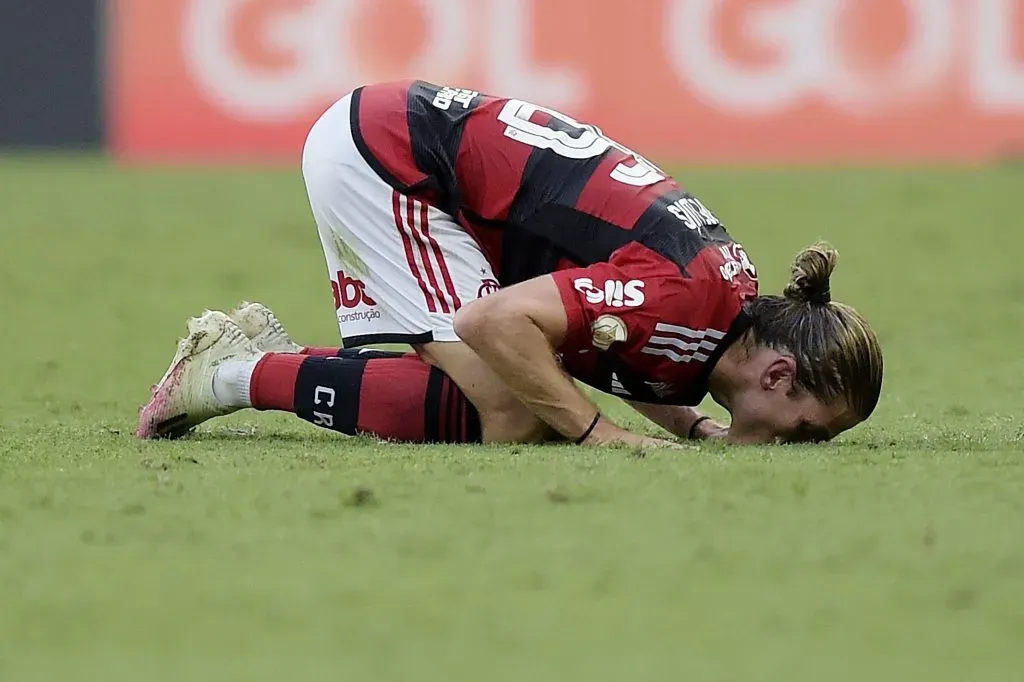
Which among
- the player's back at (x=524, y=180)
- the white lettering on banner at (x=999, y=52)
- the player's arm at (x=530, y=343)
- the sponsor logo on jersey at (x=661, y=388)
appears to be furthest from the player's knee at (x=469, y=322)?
the white lettering on banner at (x=999, y=52)

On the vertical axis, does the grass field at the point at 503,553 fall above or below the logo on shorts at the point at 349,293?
below

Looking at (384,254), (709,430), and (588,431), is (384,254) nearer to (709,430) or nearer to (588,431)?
(588,431)

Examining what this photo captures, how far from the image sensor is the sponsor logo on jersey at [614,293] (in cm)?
337

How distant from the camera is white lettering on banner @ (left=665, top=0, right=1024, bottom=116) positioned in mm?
9734

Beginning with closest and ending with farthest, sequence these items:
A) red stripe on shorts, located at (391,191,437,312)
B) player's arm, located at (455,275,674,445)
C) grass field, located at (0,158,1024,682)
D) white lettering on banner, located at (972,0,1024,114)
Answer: grass field, located at (0,158,1024,682)
player's arm, located at (455,275,674,445)
red stripe on shorts, located at (391,191,437,312)
white lettering on banner, located at (972,0,1024,114)

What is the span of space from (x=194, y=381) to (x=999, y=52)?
23.3 feet

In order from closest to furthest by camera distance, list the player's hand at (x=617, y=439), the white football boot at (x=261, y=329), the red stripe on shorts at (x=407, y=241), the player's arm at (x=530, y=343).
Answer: the player's arm at (x=530, y=343), the player's hand at (x=617, y=439), the red stripe on shorts at (x=407, y=241), the white football boot at (x=261, y=329)

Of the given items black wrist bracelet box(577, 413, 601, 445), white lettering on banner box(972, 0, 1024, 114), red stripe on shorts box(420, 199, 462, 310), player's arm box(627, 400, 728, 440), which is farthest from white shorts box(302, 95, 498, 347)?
white lettering on banner box(972, 0, 1024, 114)

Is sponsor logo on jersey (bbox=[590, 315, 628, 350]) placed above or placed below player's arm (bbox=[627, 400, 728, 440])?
above

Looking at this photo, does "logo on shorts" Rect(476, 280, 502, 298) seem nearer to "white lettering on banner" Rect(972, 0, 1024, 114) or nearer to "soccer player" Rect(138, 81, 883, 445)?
"soccer player" Rect(138, 81, 883, 445)

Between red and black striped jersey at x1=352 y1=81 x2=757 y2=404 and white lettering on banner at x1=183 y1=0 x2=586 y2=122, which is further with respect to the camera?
white lettering on banner at x1=183 y1=0 x2=586 y2=122

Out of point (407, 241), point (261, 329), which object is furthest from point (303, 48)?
point (407, 241)

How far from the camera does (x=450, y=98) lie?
386 centimetres

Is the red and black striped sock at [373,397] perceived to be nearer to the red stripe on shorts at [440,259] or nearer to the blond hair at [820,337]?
the red stripe on shorts at [440,259]
